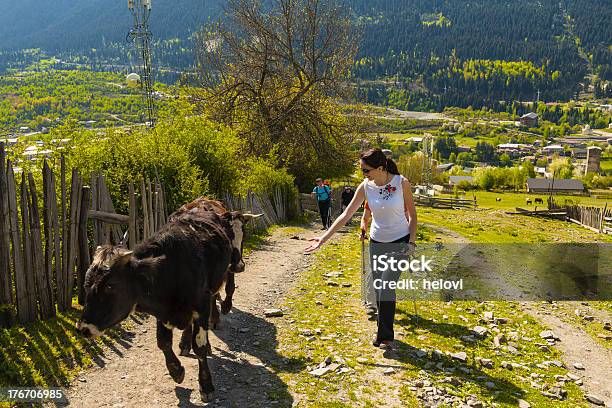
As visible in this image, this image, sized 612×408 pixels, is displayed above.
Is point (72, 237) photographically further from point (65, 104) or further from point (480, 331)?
point (65, 104)

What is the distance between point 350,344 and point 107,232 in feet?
17.2

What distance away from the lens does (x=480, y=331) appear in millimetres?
8617

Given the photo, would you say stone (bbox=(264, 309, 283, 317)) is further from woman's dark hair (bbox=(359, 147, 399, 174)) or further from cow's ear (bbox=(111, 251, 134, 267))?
cow's ear (bbox=(111, 251, 134, 267))

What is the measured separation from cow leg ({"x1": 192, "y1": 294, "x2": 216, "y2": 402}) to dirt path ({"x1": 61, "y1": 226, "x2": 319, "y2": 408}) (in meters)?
0.13

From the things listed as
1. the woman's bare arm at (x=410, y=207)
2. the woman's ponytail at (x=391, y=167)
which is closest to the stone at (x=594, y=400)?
the woman's bare arm at (x=410, y=207)

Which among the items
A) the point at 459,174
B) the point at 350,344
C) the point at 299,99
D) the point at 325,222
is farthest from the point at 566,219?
the point at 459,174

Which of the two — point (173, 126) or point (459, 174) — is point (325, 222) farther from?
point (459, 174)

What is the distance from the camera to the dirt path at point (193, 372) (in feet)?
20.3

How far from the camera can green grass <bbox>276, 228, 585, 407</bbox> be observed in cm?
643

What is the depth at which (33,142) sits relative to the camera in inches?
523

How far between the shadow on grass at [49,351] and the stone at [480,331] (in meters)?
5.79

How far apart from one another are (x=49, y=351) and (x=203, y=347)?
8.50 feet

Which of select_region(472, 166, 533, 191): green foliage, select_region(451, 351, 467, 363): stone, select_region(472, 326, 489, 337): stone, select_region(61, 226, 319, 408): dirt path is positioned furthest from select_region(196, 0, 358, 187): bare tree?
select_region(472, 166, 533, 191): green foliage

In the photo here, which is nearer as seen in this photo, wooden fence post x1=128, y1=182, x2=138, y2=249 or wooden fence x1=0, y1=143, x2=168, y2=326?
wooden fence x1=0, y1=143, x2=168, y2=326
